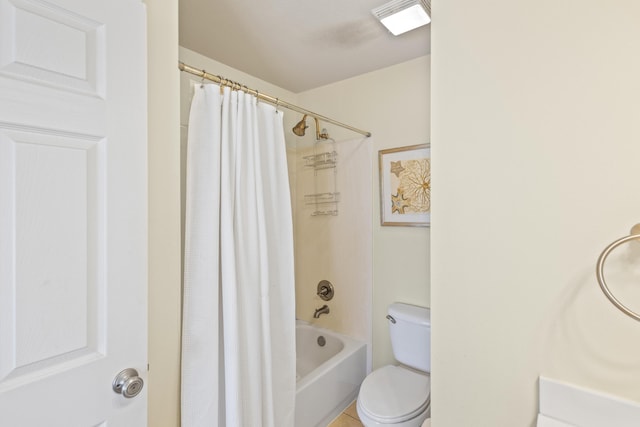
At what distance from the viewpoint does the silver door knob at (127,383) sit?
88cm

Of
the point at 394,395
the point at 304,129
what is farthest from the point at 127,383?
the point at 304,129

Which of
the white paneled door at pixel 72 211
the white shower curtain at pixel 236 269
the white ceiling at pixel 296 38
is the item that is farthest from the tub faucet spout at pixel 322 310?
the white ceiling at pixel 296 38

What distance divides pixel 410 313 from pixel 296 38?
1.89 metres

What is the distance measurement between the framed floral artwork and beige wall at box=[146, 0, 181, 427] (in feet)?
4.96

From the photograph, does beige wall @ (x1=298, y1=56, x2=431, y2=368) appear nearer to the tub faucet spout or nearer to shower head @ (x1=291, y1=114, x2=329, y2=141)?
shower head @ (x1=291, y1=114, x2=329, y2=141)

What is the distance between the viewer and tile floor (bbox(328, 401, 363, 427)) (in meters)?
1.94

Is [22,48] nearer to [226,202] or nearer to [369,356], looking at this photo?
[226,202]

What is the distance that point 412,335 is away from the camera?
191cm

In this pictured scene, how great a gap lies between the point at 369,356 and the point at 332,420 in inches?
20.3

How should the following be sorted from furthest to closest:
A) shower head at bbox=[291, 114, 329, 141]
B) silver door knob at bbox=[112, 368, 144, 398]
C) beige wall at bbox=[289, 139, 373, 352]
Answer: beige wall at bbox=[289, 139, 373, 352]
shower head at bbox=[291, 114, 329, 141]
silver door knob at bbox=[112, 368, 144, 398]

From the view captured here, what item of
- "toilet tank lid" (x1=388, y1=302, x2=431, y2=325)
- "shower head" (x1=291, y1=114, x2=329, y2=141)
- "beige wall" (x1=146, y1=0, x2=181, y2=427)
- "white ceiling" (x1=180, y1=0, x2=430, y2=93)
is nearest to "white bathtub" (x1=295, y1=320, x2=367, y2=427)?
"toilet tank lid" (x1=388, y1=302, x2=431, y2=325)

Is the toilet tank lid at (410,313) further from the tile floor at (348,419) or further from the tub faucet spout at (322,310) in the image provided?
the tile floor at (348,419)
